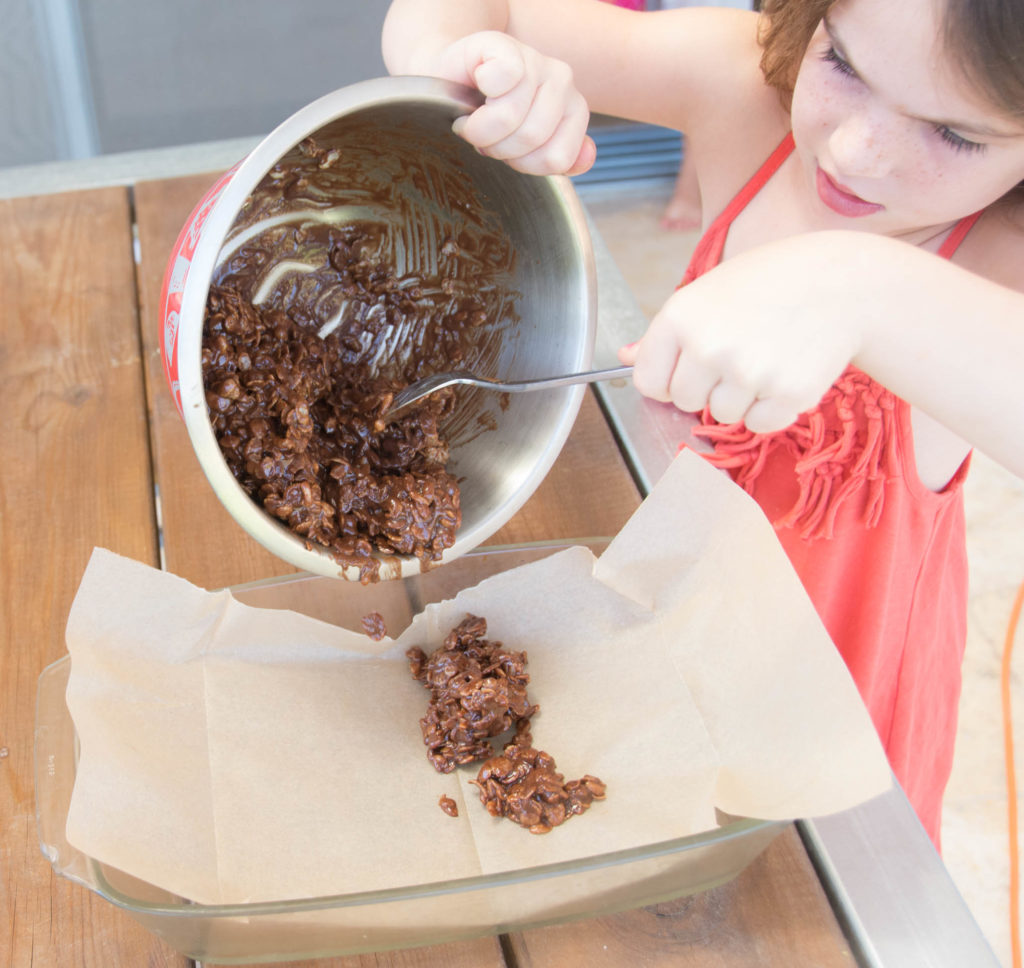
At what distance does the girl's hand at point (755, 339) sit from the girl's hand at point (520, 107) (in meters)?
0.18

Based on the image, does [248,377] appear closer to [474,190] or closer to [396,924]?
[474,190]

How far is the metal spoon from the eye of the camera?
0.89 meters

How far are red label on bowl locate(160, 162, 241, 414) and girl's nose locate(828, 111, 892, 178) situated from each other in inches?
22.1

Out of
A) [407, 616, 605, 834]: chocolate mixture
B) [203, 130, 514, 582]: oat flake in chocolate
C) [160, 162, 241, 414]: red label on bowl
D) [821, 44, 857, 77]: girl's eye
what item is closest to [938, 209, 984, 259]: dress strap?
[821, 44, 857, 77]: girl's eye

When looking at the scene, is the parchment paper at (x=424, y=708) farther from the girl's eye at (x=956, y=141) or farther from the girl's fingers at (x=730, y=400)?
the girl's eye at (x=956, y=141)

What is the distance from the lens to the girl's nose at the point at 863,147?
0.93m

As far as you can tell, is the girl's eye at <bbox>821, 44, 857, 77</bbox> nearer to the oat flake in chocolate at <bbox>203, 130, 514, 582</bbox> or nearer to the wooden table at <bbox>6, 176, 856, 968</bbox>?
the oat flake in chocolate at <bbox>203, 130, 514, 582</bbox>

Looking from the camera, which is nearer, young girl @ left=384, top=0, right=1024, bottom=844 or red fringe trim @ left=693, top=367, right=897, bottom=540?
young girl @ left=384, top=0, right=1024, bottom=844

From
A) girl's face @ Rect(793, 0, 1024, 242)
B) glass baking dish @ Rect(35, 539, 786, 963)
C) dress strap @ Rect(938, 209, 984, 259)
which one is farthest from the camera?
dress strap @ Rect(938, 209, 984, 259)

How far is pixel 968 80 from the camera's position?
0.85 metres

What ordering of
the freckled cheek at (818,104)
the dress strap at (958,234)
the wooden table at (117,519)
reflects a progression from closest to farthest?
the wooden table at (117,519)
the freckled cheek at (818,104)
the dress strap at (958,234)

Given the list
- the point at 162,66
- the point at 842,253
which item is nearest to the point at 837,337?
the point at 842,253

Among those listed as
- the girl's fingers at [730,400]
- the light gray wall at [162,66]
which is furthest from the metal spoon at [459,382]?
the light gray wall at [162,66]

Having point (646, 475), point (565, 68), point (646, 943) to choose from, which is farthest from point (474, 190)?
point (646, 943)
